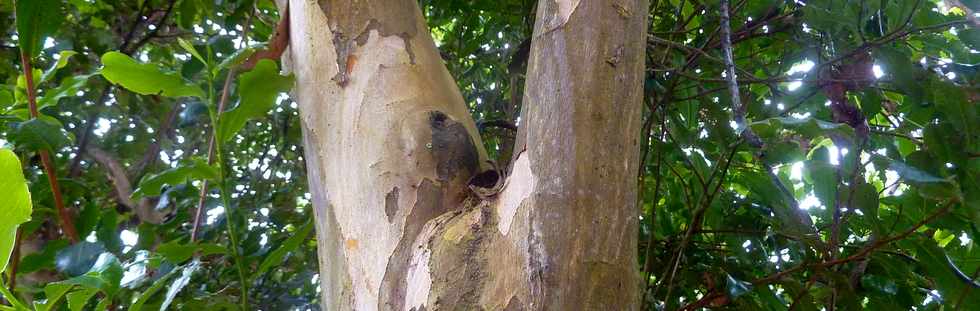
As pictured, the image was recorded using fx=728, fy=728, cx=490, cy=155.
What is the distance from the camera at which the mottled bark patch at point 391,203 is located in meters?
0.84

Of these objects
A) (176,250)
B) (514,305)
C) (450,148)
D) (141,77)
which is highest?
(141,77)

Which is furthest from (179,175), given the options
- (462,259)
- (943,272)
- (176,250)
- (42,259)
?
(943,272)

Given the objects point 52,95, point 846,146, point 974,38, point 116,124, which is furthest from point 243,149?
point 974,38

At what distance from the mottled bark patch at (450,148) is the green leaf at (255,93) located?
218mm

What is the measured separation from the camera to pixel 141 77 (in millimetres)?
978

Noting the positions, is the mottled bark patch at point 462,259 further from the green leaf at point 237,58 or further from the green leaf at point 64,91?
the green leaf at point 64,91

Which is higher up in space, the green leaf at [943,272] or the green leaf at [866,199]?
the green leaf at [866,199]

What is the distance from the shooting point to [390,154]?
2.88ft

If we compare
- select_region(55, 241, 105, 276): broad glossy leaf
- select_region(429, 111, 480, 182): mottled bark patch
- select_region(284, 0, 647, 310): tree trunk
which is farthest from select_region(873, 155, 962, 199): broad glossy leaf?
select_region(55, 241, 105, 276): broad glossy leaf

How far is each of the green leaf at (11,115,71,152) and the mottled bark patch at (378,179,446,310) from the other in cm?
57

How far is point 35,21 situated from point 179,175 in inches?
11.9

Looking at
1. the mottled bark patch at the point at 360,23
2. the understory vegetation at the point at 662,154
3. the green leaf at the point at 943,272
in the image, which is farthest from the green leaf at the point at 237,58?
the green leaf at the point at 943,272

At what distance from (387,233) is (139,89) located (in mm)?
435

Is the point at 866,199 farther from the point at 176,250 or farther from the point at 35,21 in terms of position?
the point at 35,21
